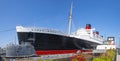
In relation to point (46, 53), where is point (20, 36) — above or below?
above

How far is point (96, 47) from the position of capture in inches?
1799

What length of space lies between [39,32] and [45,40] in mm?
1552

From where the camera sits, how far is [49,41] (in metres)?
34.7

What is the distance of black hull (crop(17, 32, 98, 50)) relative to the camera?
33781 mm

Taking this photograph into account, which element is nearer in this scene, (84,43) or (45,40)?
(45,40)

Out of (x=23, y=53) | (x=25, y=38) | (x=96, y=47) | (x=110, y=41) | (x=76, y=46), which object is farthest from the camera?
(x=110, y=41)

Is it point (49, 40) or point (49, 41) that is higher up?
point (49, 40)

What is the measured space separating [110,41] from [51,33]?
18767mm

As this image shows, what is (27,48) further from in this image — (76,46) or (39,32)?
(76,46)

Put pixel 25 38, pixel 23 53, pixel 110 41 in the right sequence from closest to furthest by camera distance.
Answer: pixel 23 53
pixel 25 38
pixel 110 41

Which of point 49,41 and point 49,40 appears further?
point 49,40

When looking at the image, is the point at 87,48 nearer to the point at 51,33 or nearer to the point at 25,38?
the point at 51,33

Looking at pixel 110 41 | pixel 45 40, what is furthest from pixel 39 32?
pixel 110 41

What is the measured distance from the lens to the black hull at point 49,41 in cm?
3378
